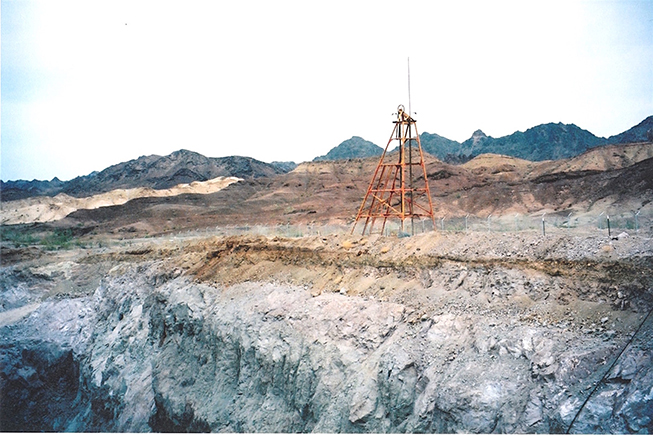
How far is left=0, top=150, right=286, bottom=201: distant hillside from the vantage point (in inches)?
5403

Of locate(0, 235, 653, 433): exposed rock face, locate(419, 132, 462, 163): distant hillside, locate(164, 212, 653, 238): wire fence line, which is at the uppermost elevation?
locate(419, 132, 462, 163): distant hillside

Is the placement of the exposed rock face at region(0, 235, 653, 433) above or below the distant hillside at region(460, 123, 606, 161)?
below

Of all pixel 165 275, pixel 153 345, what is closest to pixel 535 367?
pixel 153 345

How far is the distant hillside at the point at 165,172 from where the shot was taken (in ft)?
450

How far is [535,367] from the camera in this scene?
10227 mm

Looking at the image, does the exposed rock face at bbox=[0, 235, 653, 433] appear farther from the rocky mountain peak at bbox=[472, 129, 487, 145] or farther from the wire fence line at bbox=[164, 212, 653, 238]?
the rocky mountain peak at bbox=[472, 129, 487, 145]

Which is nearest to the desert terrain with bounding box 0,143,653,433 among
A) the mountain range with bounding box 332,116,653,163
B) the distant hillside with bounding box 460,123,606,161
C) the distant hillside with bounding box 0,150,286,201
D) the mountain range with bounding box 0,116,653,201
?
the mountain range with bounding box 0,116,653,201

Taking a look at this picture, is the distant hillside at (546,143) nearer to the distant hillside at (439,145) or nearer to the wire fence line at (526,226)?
the distant hillside at (439,145)

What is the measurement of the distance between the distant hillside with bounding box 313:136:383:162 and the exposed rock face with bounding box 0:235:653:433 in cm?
16453

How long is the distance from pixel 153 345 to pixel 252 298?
21.1 feet

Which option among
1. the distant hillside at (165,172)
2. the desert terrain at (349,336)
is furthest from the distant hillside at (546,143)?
the desert terrain at (349,336)

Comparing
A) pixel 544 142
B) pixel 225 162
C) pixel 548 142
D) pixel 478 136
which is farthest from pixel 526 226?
Answer: pixel 478 136

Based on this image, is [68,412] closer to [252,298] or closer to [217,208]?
[252,298]

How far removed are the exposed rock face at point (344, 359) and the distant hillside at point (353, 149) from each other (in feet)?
540
